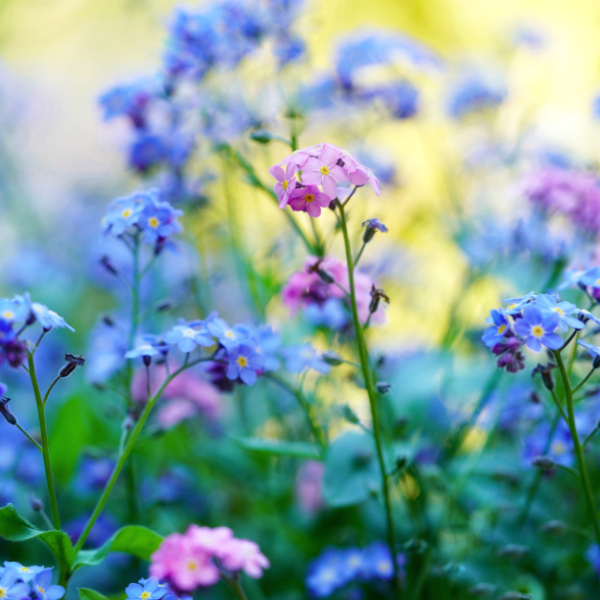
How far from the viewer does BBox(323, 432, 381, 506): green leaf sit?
0.94 meters

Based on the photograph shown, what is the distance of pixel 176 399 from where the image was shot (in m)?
1.36

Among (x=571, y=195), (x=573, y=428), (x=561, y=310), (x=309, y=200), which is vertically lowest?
(x=573, y=428)

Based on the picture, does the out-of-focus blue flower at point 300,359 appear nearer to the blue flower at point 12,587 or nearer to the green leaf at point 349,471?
the green leaf at point 349,471

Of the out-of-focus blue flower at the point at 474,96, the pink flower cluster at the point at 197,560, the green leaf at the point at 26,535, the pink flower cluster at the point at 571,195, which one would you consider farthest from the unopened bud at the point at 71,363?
the out-of-focus blue flower at the point at 474,96

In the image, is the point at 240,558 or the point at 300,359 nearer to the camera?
the point at 240,558

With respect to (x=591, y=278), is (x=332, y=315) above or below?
above

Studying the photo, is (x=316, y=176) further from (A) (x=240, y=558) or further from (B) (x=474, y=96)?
(B) (x=474, y=96)

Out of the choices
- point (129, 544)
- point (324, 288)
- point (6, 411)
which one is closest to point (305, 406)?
point (324, 288)

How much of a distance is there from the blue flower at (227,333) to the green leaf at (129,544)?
0.24 metres

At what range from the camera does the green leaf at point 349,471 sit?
0.94 m

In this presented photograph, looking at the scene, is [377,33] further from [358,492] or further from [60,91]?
[60,91]

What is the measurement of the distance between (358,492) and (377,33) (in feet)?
3.27

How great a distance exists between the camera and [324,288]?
34.9 inches

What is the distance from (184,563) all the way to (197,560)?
0.05ft
